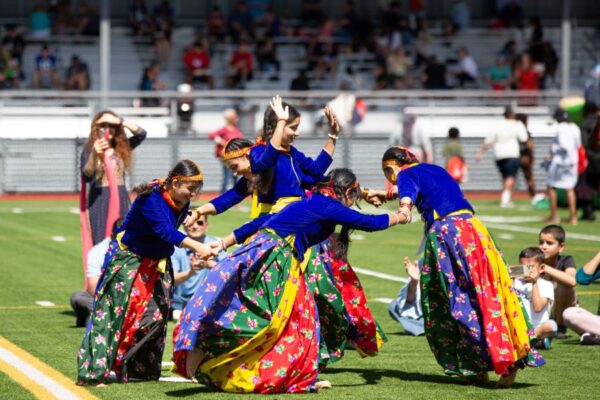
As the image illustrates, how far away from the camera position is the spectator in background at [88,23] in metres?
36.0

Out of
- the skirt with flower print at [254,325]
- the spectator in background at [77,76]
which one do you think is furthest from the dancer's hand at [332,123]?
the spectator in background at [77,76]

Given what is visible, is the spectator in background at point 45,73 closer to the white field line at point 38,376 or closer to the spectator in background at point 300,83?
the spectator in background at point 300,83

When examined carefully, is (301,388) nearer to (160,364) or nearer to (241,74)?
(160,364)

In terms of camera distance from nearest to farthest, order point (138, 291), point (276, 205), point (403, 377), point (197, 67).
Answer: point (138, 291), point (276, 205), point (403, 377), point (197, 67)

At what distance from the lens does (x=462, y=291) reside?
8.90 m

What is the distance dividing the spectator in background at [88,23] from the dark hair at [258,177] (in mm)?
27374

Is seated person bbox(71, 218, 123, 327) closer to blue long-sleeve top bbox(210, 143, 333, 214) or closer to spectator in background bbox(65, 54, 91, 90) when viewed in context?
blue long-sleeve top bbox(210, 143, 333, 214)

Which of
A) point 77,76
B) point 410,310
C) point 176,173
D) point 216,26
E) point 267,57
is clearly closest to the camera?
point 176,173

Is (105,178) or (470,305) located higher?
(105,178)

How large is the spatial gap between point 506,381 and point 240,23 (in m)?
28.5

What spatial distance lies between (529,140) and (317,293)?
1848cm

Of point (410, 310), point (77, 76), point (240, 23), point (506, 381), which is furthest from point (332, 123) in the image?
point (240, 23)

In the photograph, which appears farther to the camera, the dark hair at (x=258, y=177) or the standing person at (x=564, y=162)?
the standing person at (x=564, y=162)

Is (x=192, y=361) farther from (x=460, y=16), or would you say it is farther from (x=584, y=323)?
(x=460, y=16)
